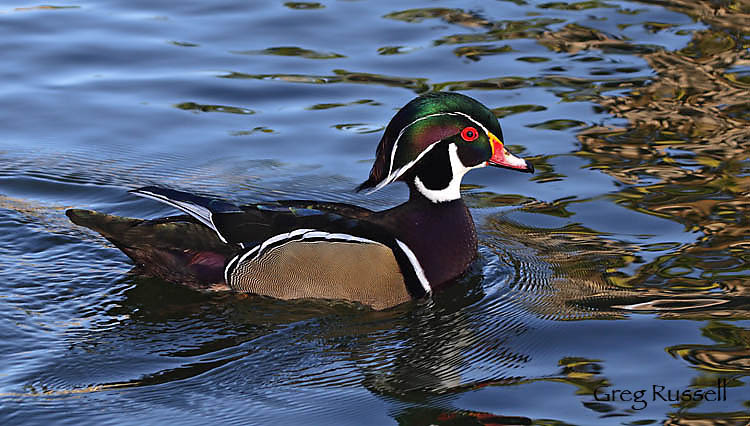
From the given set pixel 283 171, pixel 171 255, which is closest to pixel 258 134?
pixel 283 171

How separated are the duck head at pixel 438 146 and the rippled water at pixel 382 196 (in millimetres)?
611

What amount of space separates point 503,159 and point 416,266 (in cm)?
90

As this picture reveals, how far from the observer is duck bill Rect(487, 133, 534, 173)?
279 inches

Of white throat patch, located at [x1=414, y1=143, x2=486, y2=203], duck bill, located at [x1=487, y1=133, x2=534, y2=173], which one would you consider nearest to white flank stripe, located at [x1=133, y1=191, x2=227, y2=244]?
white throat patch, located at [x1=414, y1=143, x2=486, y2=203]

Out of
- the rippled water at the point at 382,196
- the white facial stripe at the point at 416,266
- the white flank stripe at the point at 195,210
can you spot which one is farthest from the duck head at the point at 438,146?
the white flank stripe at the point at 195,210

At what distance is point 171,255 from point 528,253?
2232 millimetres

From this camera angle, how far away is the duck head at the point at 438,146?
6.91m

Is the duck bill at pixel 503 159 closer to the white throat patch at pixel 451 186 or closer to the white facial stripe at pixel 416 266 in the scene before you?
the white throat patch at pixel 451 186

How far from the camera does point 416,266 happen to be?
6.80m

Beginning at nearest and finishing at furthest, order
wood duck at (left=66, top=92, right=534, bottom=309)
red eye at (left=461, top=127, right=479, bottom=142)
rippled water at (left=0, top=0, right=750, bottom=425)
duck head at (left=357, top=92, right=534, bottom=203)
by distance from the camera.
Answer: rippled water at (left=0, top=0, right=750, bottom=425), wood duck at (left=66, top=92, right=534, bottom=309), duck head at (left=357, top=92, right=534, bottom=203), red eye at (left=461, top=127, right=479, bottom=142)

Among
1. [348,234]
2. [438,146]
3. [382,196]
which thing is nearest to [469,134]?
[438,146]

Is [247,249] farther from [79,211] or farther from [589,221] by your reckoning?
[589,221]

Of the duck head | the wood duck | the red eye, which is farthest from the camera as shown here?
the red eye

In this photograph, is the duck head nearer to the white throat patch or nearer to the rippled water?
the white throat patch
